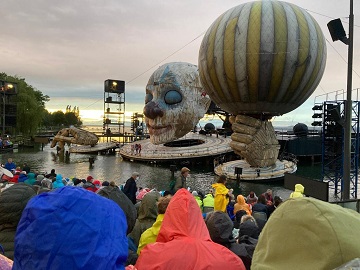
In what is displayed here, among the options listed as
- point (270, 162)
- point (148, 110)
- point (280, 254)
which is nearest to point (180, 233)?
point (280, 254)

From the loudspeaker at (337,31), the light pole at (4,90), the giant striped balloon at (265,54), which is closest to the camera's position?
the loudspeaker at (337,31)

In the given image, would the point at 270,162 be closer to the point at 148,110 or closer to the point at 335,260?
the point at 148,110

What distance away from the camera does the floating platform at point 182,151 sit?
29.6 meters

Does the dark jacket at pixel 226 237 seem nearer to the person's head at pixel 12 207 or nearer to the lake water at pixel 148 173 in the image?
the person's head at pixel 12 207

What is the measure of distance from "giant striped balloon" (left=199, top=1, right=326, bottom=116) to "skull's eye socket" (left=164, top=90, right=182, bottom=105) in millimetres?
9232

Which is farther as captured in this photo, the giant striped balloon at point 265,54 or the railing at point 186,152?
the railing at point 186,152

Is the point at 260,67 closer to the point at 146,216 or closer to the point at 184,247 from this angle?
the point at 146,216

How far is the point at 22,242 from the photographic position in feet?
5.25

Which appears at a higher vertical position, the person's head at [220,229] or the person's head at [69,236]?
the person's head at [69,236]

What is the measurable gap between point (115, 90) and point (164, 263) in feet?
176

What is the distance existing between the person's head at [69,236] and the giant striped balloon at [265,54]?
1792 cm

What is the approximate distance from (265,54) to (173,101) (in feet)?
40.4

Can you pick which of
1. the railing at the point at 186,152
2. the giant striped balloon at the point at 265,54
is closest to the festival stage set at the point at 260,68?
the giant striped balloon at the point at 265,54

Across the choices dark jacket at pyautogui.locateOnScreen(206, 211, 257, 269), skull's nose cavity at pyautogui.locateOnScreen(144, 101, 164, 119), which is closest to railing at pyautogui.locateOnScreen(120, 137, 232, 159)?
skull's nose cavity at pyautogui.locateOnScreen(144, 101, 164, 119)
